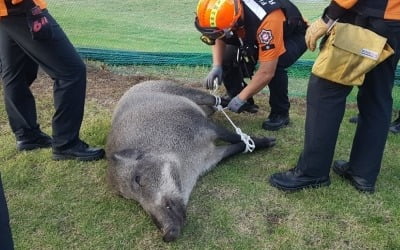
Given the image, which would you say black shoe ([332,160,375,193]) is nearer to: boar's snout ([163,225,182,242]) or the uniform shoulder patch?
the uniform shoulder patch

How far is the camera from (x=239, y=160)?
4148 millimetres

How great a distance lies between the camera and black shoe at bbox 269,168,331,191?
11.7 ft

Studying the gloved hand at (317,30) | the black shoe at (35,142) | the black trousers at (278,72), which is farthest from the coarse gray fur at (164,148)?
the gloved hand at (317,30)

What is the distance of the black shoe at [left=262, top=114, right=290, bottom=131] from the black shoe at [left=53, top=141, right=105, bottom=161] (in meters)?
1.56

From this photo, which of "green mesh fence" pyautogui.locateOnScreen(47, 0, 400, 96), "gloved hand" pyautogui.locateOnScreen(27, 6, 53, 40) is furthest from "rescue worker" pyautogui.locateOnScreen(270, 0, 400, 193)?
"green mesh fence" pyautogui.locateOnScreen(47, 0, 400, 96)

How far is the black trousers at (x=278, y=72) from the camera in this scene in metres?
4.50

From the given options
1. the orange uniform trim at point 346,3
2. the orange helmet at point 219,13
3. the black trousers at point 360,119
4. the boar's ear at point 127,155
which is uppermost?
the orange uniform trim at point 346,3

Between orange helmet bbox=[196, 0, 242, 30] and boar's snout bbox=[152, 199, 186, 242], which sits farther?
orange helmet bbox=[196, 0, 242, 30]

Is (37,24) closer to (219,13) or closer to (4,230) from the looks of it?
(219,13)

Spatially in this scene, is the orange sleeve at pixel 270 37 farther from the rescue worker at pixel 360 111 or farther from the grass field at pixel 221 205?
the rescue worker at pixel 360 111

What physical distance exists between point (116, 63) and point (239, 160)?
2694mm

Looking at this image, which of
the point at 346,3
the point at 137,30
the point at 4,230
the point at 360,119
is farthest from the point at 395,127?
the point at 137,30

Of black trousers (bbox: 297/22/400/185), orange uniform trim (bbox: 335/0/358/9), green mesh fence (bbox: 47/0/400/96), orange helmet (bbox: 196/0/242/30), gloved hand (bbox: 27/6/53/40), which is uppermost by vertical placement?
orange uniform trim (bbox: 335/0/358/9)

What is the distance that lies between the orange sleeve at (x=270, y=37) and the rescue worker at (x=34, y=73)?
146 centimetres
